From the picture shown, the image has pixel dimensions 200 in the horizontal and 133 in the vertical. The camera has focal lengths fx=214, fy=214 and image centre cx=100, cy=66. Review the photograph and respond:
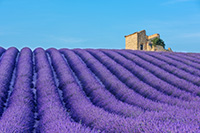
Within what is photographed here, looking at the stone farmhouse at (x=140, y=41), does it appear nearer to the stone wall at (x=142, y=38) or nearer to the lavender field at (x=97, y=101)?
the stone wall at (x=142, y=38)

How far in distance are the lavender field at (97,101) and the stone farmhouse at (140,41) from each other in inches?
661

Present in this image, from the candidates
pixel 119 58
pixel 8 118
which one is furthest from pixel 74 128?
pixel 119 58

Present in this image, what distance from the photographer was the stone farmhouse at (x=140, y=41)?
1048 inches

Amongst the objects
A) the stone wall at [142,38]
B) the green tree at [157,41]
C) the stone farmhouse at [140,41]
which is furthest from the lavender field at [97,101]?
the green tree at [157,41]

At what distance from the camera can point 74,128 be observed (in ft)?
9.61

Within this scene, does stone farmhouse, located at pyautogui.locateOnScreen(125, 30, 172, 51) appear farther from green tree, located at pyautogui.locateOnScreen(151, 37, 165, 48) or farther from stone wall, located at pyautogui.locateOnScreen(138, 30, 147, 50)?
green tree, located at pyautogui.locateOnScreen(151, 37, 165, 48)

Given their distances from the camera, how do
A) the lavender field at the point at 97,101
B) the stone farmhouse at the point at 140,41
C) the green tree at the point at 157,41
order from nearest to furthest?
the lavender field at the point at 97,101, the stone farmhouse at the point at 140,41, the green tree at the point at 157,41

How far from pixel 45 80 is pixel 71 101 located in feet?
6.15

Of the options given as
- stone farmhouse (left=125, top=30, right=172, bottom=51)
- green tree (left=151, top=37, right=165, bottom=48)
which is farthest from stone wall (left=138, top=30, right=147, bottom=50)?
green tree (left=151, top=37, right=165, bottom=48)

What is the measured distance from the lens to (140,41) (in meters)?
27.0

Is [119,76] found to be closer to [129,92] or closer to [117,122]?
[129,92]

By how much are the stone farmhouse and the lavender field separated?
16.8 m

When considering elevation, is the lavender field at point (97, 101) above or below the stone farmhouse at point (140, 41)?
below

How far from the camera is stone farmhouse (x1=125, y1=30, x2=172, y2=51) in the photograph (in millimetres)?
26609
